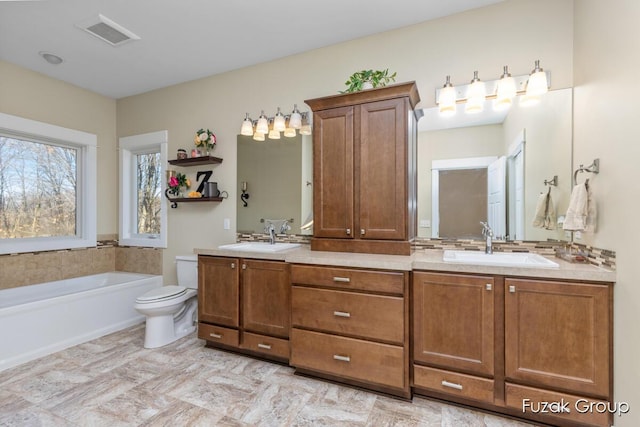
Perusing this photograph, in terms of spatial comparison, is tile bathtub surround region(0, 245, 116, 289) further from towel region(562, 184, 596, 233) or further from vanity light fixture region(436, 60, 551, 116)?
towel region(562, 184, 596, 233)

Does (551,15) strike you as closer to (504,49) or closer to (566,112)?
(504,49)

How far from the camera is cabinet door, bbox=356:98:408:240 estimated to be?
2.11 metres

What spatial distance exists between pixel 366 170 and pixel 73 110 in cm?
350

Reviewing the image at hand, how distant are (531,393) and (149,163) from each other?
4.26 metres

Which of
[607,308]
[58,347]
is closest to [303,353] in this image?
[607,308]

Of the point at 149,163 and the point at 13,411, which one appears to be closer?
the point at 13,411

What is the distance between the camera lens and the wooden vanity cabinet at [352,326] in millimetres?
1836

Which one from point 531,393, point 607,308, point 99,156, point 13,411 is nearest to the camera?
point 607,308

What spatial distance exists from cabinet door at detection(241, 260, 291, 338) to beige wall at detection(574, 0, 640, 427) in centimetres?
179

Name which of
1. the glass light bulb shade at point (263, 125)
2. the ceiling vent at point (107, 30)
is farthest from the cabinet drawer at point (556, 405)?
the ceiling vent at point (107, 30)

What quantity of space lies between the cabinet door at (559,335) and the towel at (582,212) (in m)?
0.34

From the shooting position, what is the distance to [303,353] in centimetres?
209

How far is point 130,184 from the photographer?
3.92 meters

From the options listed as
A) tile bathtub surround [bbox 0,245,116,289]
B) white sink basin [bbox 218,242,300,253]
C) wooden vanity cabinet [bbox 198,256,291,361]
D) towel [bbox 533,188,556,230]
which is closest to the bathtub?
tile bathtub surround [bbox 0,245,116,289]
